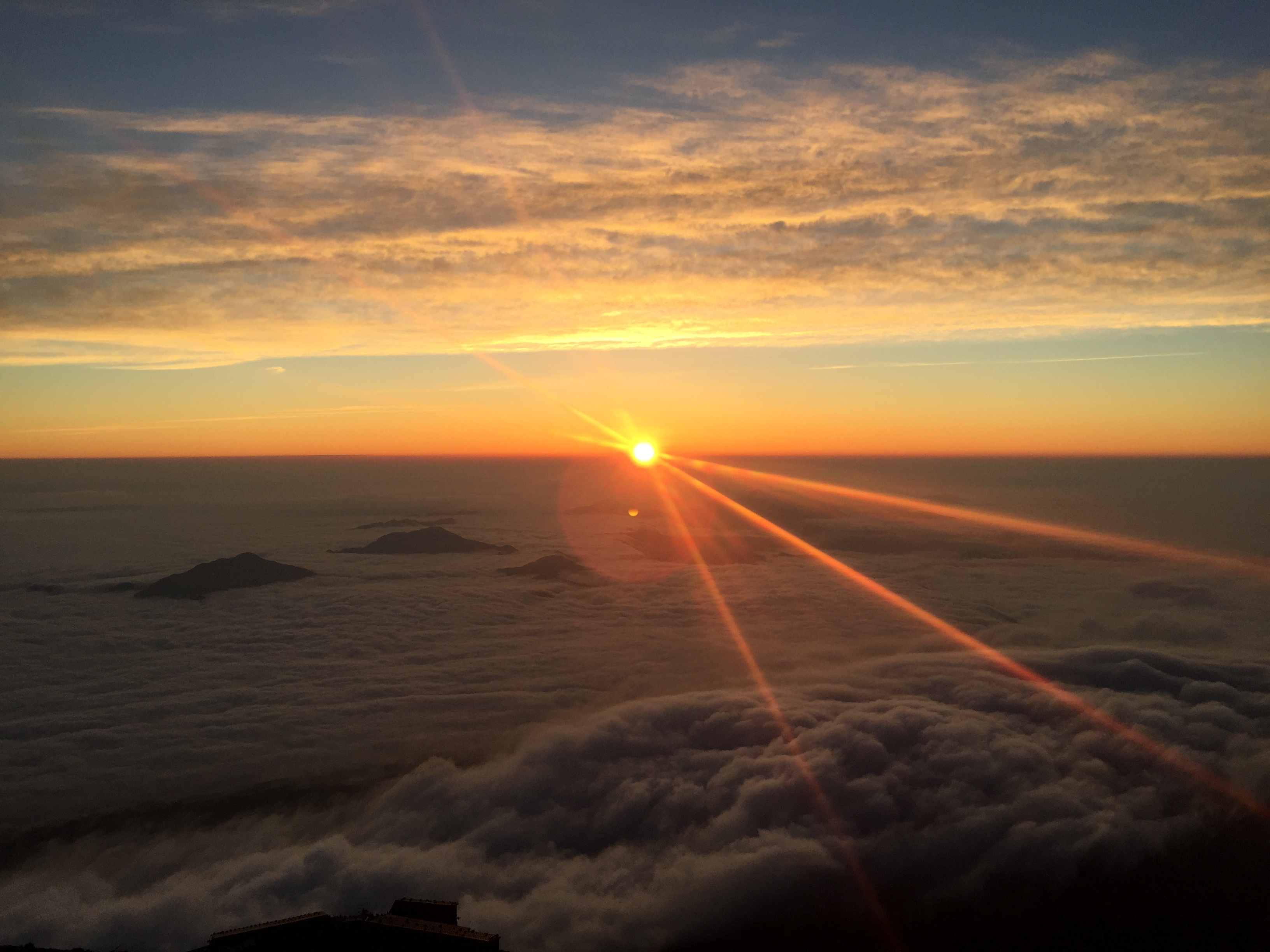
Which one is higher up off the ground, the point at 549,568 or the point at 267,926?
the point at 267,926

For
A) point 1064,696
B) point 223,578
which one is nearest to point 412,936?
point 1064,696

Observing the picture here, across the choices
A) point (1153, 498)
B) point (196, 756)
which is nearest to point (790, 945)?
point (196, 756)

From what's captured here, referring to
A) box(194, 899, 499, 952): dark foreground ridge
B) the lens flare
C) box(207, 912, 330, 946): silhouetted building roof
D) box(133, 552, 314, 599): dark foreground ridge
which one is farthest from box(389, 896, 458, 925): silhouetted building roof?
box(133, 552, 314, 599): dark foreground ridge

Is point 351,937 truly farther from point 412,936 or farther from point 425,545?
point 425,545

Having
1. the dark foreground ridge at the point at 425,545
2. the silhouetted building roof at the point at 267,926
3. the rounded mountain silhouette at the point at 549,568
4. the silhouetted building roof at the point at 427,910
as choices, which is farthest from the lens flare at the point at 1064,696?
the dark foreground ridge at the point at 425,545

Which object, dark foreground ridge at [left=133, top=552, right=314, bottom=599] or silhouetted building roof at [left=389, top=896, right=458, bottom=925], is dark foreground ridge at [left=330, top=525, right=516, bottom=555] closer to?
dark foreground ridge at [left=133, top=552, right=314, bottom=599]

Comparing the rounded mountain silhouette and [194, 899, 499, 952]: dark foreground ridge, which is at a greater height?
[194, 899, 499, 952]: dark foreground ridge
